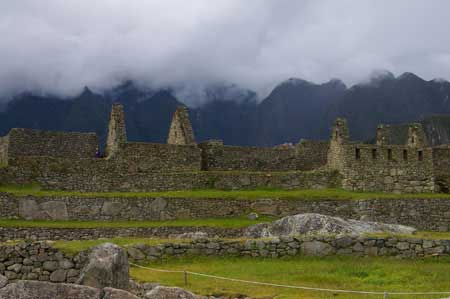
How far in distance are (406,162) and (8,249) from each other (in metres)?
24.6

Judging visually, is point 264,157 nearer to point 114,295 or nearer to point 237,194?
point 237,194

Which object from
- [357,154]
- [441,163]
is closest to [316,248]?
[357,154]

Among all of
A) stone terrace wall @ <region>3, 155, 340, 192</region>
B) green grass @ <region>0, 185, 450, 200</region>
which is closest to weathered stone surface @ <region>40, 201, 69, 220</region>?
green grass @ <region>0, 185, 450, 200</region>

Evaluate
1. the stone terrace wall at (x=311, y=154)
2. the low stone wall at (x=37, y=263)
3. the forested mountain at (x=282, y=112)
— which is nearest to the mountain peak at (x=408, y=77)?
the forested mountain at (x=282, y=112)

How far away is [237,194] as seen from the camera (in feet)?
106

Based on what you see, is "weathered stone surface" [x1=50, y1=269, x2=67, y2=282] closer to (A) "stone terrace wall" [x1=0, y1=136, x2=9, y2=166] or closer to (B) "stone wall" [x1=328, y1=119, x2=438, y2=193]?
(A) "stone terrace wall" [x1=0, y1=136, x2=9, y2=166]

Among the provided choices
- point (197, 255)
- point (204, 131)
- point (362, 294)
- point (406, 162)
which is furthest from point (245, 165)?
point (362, 294)

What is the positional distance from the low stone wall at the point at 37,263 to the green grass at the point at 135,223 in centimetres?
853

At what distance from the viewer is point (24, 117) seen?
150 ft

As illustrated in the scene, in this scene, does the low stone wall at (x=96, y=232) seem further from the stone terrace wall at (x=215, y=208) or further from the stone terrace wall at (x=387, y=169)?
the stone terrace wall at (x=387, y=169)

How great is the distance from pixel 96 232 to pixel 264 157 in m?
14.0

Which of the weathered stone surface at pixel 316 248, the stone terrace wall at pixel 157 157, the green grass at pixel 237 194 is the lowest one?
the weathered stone surface at pixel 316 248

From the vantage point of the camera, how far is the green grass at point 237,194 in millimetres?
30000

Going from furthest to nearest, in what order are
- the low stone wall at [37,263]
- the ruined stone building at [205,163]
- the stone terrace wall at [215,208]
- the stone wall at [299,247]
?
the ruined stone building at [205,163] → the stone terrace wall at [215,208] → the stone wall at [299,247] → the low stone wall at [37,263]
